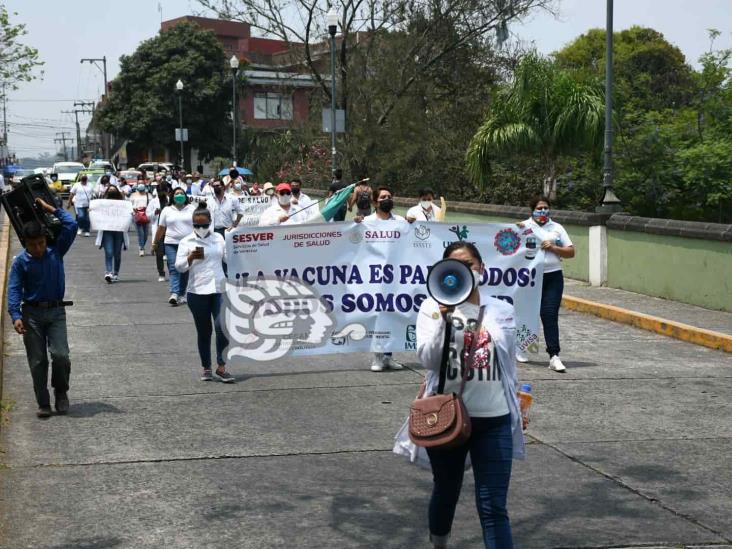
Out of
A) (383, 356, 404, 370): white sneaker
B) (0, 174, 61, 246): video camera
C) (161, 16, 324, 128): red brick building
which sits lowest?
(383, 356, 404, 370): white sneaker

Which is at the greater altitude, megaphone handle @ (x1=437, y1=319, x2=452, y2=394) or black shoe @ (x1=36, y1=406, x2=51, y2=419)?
megaphone handle @ (x1=437, y1=319, x2=452, y2=394)

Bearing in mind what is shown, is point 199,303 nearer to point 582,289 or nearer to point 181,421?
point 181,421

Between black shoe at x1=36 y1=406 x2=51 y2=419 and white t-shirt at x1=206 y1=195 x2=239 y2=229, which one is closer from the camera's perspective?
black shoe at x1=36 y1=406 x2=51 y2=419

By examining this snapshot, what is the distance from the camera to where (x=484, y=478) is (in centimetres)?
532

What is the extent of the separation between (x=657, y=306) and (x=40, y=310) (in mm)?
9613

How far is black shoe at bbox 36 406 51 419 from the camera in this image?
969 cm

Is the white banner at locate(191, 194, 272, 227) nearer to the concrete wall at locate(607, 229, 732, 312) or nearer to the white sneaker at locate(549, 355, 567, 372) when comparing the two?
the concrete wall at locate(607, 229, 732, 312)

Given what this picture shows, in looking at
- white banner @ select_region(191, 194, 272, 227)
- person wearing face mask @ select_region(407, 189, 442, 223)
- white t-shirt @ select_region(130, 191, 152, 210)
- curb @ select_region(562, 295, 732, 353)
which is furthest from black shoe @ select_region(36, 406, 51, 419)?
white t-shirt @ select_region(130, 191, 152, 210)

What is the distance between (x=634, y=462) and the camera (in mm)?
8102

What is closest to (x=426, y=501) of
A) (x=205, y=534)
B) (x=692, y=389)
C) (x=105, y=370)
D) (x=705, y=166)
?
(x=205, y=534)

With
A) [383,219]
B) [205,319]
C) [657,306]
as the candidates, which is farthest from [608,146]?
[205,319]

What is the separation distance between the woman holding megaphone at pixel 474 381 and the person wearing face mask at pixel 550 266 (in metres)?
6.45

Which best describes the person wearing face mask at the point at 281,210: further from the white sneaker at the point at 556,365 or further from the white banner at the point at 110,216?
the white sneaker at the point at 556,365

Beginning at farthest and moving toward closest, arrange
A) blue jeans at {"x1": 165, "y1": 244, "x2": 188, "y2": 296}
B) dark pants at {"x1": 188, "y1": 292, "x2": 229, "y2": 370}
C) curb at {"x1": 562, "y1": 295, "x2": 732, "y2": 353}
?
blue jeans at {"x1": 165, "y1": 244, "x2": 188, "y2": 296} < curb at {"x1": 562, "y1": 295, "x2": 732, "y2": 353} < dark pants at {"x1": 188, "y1": 292, "x2": 229, "y2": 370}
